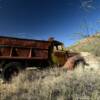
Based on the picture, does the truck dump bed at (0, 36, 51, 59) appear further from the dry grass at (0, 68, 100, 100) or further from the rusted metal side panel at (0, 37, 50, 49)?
the dry grass at (0, 68, 100, 100)

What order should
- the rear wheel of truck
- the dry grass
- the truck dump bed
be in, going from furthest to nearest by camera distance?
the truck dump bed < the rear wheel of truck < the dry grass

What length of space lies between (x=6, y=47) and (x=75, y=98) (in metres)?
6.36

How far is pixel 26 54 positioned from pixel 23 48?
345 millimetres

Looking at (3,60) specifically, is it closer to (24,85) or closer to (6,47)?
(6,47)

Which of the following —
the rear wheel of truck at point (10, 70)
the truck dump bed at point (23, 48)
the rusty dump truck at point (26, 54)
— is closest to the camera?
the rear wheel of truck at point (10, 70)

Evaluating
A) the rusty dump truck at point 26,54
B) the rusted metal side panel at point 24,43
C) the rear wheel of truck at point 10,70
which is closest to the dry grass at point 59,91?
the rear wheel of truck at point 10,70

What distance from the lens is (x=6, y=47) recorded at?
1353 cm

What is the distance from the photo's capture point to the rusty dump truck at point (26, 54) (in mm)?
13367

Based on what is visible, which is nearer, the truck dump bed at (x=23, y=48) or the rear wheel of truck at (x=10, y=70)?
the rear wheel of truck at (x=10, y=70)

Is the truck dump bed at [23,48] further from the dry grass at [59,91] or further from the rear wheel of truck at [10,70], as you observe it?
the dry grass at [59,91]

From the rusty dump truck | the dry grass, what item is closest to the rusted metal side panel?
the rusty dump truck

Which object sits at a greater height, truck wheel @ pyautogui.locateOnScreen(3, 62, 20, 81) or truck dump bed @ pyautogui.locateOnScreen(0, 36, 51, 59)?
truck dump bed @ pyautogui.locateOnScreen(0, 36, 51, 59)

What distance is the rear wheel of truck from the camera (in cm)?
1308

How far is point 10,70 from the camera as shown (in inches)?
524
